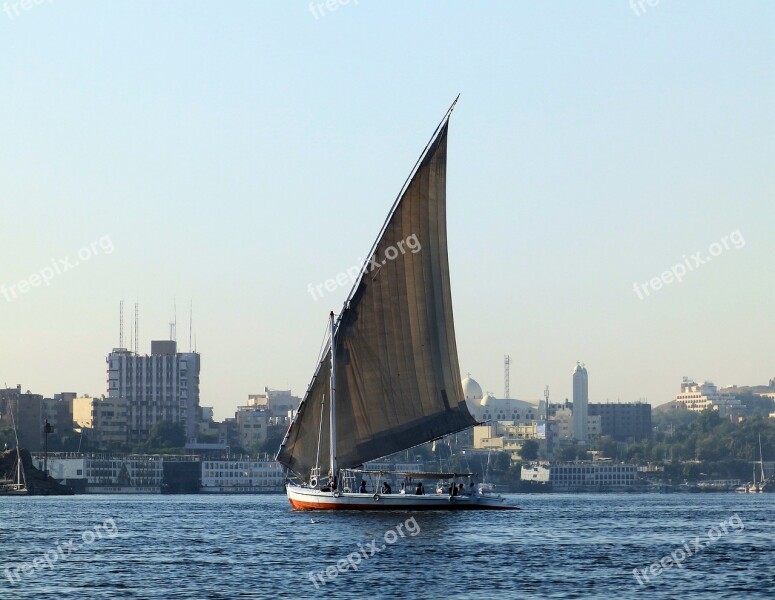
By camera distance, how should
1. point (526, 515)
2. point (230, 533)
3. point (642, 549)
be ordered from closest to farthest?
1. point (642, 549)
2. point (230, 533)
3. point (526, 515)

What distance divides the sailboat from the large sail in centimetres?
7

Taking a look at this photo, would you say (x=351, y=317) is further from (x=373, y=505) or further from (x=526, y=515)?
(x=526, y=515)

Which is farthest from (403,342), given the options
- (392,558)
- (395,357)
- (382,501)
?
(392,558)

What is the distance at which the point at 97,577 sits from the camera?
73.1m

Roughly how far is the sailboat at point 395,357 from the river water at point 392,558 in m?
4.61

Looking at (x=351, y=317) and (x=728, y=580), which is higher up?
(x=351, y=317)

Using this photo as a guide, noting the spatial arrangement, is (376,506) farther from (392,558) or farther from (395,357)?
(392,558)

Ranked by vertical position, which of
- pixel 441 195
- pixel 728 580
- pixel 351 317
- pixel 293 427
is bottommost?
pixel 728 580

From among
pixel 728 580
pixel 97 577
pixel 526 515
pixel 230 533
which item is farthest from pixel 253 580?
pixel 526 515

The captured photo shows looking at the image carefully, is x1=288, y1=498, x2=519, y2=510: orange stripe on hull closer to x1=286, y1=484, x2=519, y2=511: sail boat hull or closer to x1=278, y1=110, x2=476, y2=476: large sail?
x1=286, y1=484, x2=519, y2=511: sail boat hull

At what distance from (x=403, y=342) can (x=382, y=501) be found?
39.7 feet

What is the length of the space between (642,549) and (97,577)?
3081cm

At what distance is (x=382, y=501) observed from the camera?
383ft

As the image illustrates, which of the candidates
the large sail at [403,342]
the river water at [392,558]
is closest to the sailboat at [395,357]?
the large sail at [403,342]
